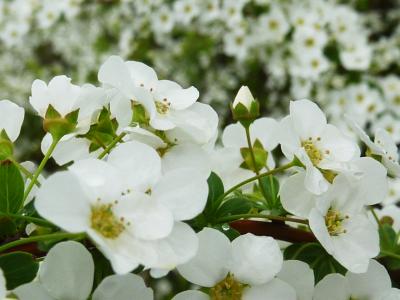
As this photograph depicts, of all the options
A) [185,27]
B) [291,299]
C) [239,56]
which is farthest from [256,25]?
[291,299]

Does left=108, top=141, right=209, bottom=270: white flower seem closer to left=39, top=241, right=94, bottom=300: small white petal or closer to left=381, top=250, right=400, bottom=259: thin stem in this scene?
left=39, top=241, right=94, bottom=300: small white petal

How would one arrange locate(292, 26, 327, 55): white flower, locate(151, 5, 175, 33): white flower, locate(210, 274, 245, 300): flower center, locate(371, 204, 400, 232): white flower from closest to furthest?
1. locate(210, 274, 245, 300): flower center
2. locate(371, 204, 400, 232): white flower
3. locate(292, 26, 327, 55): white flower
4. locate(151, 5, 175, 33): white flower

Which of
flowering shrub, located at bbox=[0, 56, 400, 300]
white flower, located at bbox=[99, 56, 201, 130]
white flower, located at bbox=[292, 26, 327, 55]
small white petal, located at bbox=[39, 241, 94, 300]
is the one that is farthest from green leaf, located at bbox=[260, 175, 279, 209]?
white flower, located at bbox=[292, 26, 327, 55]

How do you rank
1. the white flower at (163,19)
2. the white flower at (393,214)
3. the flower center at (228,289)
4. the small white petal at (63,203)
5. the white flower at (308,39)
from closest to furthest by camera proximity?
the small white petal at (63,203) → the flower center at (228,289) → the white flower at (393,214) → the white flower at (308,39) → the white flower at (163,19)

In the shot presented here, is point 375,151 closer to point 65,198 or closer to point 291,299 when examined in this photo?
point 291,299

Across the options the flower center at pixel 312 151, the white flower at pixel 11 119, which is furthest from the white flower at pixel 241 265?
the white flower at pixel 11 119

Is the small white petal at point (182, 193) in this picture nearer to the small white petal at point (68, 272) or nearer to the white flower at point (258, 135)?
the small white petal at point (68, 272)
